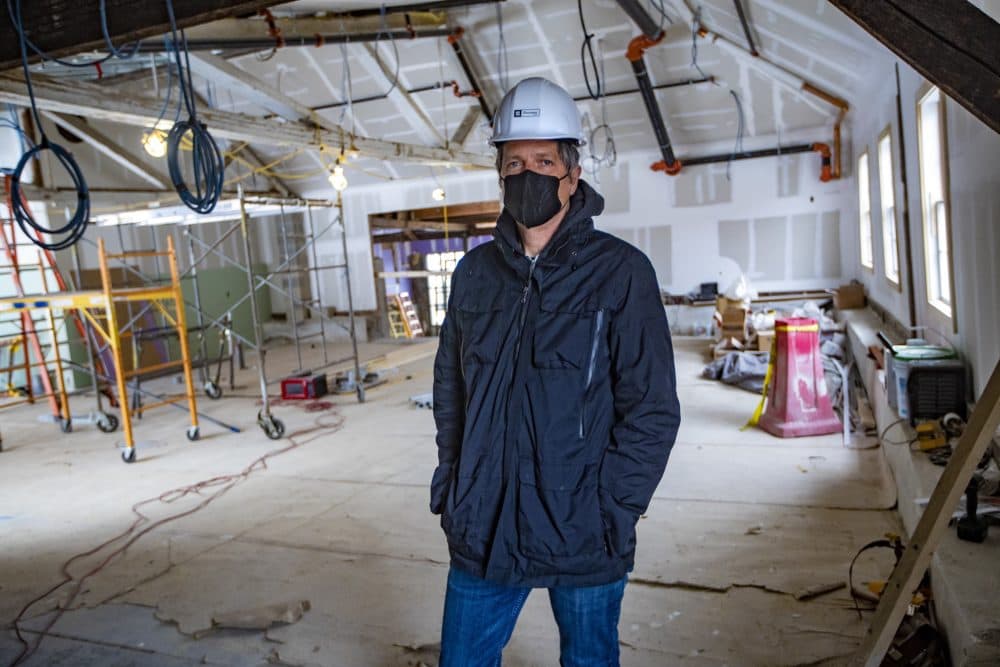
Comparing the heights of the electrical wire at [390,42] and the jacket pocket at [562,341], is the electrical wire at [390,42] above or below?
above

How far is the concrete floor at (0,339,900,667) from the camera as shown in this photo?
2.85 meters

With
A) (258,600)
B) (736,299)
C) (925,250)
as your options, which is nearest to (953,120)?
(925,250)

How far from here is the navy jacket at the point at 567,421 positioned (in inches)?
61.6

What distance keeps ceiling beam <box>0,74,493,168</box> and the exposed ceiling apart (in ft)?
3.88

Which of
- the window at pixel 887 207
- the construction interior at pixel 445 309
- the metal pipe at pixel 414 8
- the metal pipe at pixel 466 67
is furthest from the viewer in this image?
the metal pipe at pixel 466 67

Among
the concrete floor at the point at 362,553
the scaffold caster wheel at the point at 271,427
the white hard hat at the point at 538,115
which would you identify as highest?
the white hard hat at the point at 538,115

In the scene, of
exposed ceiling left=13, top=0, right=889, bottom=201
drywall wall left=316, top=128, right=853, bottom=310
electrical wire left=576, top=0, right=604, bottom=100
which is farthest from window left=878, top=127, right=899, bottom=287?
drywall wall left=316, top=128, right=853, bottom=310

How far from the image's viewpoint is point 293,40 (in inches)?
294

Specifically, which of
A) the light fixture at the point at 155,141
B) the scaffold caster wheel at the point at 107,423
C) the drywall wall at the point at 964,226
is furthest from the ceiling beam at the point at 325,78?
the drywall wall at the point at 964,226

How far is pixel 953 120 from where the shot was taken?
3.76 m

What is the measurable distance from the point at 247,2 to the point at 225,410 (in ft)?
20.7

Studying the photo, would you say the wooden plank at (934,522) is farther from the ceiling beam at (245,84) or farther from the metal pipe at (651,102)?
the metal pipe at (651,102)

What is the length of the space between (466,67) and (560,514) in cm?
938

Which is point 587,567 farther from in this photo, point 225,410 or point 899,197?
point 225,410
